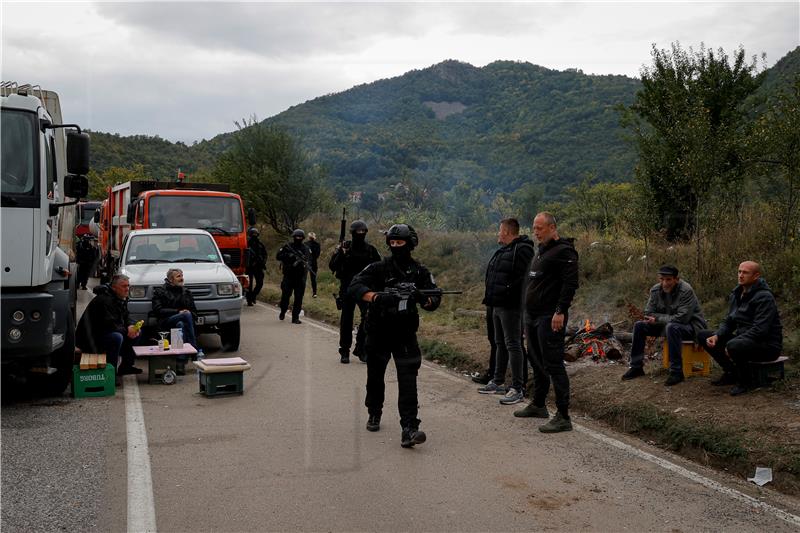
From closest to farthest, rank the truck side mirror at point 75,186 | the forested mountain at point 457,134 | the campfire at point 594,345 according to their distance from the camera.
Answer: the truck side mirror at point 75,186 < the campfire at point 594,345 < the forested mountain at point 457,134

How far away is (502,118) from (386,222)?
155 ft

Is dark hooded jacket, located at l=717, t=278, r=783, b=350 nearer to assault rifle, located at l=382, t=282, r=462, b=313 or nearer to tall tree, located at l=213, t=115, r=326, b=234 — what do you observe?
assault rifle, located at l=382, t=282, r=462, b=313

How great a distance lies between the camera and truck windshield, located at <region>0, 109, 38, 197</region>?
24.2 ft

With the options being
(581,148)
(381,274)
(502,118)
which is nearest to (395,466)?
(381,274)

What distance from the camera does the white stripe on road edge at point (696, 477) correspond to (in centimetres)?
509

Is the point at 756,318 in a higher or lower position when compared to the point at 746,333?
higher

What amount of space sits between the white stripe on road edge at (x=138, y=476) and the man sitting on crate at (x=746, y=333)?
559cm

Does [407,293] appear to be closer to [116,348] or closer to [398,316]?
[398,316]

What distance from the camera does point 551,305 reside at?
7.45m

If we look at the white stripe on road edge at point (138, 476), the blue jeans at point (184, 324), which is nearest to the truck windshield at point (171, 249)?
the blue jeans at point (184, 324)

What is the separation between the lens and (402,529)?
183 inches

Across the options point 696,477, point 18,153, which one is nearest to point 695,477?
point 696,477

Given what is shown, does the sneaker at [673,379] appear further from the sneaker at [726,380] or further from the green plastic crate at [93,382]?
the green plastic crate at [93,382]

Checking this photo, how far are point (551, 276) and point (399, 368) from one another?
71.1 inches
